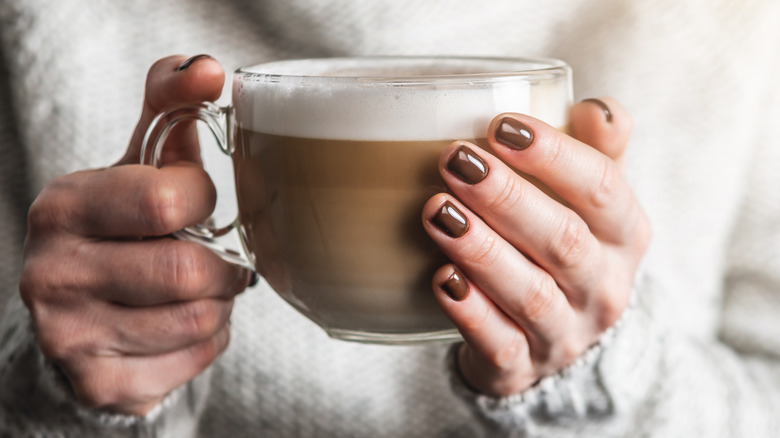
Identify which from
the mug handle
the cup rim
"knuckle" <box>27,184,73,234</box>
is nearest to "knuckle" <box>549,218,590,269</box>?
the cup rim

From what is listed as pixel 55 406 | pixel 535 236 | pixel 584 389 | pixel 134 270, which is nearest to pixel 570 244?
pixel 535 236

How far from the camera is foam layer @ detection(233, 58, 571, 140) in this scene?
46cm

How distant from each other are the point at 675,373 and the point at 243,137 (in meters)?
0.56

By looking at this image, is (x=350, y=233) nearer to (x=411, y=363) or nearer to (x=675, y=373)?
(x=675, y=373)

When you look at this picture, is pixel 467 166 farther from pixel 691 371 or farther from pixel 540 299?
pixel 691 371

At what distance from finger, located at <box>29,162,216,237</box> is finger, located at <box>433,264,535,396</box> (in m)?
0.21

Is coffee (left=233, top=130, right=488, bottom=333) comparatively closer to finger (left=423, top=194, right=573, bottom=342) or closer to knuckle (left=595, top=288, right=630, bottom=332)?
finger (left=423, top=194, right=573, bottom=342)

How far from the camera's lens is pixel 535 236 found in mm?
500

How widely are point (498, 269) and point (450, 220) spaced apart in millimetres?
60

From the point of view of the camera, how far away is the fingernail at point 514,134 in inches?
18.3

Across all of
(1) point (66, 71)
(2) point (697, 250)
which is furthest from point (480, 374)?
(1) point (66, 71)

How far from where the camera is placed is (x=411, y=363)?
3.48 feet

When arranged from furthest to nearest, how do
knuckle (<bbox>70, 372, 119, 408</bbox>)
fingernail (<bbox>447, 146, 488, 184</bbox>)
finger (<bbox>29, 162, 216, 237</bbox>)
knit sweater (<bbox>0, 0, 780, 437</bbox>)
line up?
knit sweater (<bbox>0, 0, 780, 437</bbox>) → knuckle (<bbox>70, 372, 119, 408</bbox>) → finger (<bbox>29, 162, 216, 237</bbox>) → fingernail (<bbox>447, 146, 488, 184</bbox>)

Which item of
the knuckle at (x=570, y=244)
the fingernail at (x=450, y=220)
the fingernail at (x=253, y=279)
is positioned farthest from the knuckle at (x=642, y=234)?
the fingernail at (x=253, y=279)
